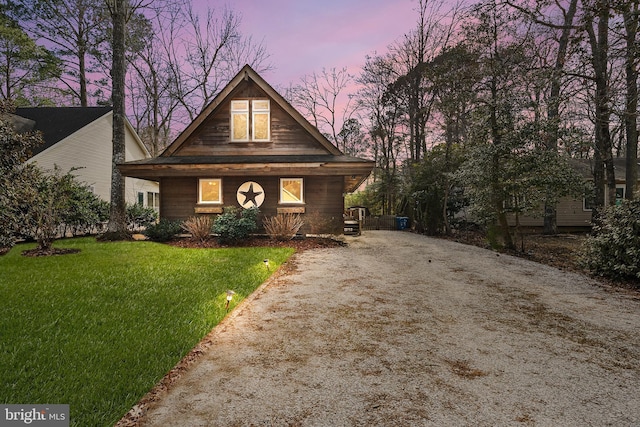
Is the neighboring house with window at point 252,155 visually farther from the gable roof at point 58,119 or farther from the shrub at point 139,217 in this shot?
the gable roof at point 58,119

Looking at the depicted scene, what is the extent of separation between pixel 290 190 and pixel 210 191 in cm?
371

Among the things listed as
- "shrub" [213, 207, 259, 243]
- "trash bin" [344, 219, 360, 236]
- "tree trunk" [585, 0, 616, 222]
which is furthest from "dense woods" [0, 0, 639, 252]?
"shrub" [213, 207, 259, 243]

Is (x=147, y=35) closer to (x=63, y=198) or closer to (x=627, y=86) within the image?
(x=63, y=198)

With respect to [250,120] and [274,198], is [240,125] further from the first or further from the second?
[274,198]

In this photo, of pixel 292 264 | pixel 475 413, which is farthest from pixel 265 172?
pixel 475 413

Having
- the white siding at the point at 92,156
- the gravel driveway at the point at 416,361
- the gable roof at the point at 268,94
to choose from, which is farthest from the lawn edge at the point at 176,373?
the white siding at the point at 92,156

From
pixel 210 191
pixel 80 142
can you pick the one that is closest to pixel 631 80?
pixel 210 191

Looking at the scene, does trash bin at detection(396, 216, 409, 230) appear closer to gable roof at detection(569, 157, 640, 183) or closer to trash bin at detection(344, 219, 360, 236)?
trash bin at detection(344, 219, 360, 236)

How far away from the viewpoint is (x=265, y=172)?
1196 centimetres

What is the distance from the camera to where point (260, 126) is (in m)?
13.6

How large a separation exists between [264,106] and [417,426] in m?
13.6

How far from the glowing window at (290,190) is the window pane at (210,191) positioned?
2.95m

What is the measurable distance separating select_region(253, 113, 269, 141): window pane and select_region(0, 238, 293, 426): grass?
7.72 metres

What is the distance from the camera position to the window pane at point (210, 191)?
1335 cm
